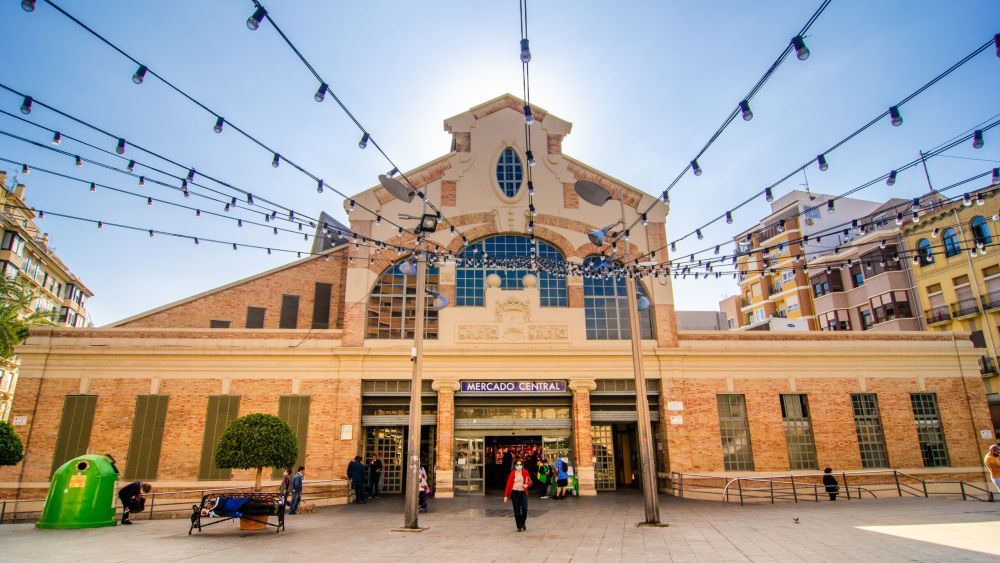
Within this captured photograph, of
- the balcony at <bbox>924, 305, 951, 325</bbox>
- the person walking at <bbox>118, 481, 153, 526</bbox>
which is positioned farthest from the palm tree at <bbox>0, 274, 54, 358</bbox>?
the balcony at <bbox>924, 305, 951, 325</bbox>

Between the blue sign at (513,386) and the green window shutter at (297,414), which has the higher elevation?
Answer: the blue sign at (513,386)

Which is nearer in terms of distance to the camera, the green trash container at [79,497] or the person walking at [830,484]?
the green trash container at [79,497]

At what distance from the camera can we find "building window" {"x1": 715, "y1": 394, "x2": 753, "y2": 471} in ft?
65.6

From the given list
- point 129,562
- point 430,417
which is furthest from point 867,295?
point 129,562

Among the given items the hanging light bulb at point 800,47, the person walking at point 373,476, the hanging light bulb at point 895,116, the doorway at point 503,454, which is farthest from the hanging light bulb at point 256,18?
the doorway at point 503,454

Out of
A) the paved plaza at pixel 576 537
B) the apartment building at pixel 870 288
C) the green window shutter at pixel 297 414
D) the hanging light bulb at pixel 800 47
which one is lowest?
the paved plaza at pixel 576 537

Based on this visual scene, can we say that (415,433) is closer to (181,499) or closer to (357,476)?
(357,476)

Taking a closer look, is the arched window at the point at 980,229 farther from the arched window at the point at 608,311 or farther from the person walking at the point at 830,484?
the arched window at the point at 608,311

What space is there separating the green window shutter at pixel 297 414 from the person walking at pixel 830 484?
1722cm

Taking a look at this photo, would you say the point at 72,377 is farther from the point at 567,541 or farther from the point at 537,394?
the point at 567,541

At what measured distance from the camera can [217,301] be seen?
22.0 meters

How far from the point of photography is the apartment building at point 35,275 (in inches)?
1642

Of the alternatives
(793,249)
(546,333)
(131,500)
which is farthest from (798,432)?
(793,249)

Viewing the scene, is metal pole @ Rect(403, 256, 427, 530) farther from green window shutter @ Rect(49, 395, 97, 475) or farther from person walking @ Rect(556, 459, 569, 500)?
green window shutter @ Rect(49, 395, 97, 475)
